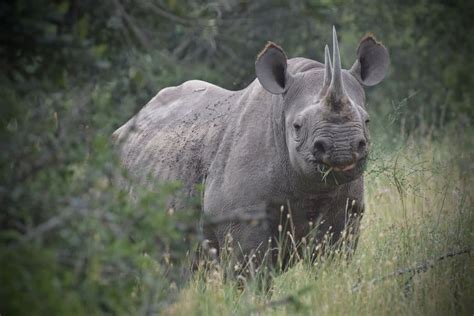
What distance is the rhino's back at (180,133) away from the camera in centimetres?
725

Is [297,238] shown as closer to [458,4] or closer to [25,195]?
[25,195]

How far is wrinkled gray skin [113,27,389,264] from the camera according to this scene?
6.19 metres

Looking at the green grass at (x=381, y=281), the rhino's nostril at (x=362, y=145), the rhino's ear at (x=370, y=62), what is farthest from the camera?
the rhino's ear at (x=370, y=62)

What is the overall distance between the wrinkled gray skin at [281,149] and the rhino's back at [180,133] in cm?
1

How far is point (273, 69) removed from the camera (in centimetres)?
687

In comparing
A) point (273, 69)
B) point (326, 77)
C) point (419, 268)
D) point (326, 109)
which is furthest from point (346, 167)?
point (273, 69)

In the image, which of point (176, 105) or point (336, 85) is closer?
point (336, 85)

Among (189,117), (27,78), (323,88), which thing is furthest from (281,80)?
(27,78)

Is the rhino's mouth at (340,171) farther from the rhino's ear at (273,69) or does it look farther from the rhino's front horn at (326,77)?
the rhino's ear at (273,69)

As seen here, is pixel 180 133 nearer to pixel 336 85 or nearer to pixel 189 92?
pixel 189 92

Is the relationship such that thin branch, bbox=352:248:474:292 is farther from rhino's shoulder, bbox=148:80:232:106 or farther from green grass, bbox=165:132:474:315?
rhino's shoulder, bbox=148:80:232:106

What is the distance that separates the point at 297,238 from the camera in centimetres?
673

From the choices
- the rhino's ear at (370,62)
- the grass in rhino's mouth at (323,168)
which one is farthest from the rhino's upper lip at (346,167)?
the rhino's ear at (370,62)

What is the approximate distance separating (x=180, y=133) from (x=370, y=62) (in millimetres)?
1689
